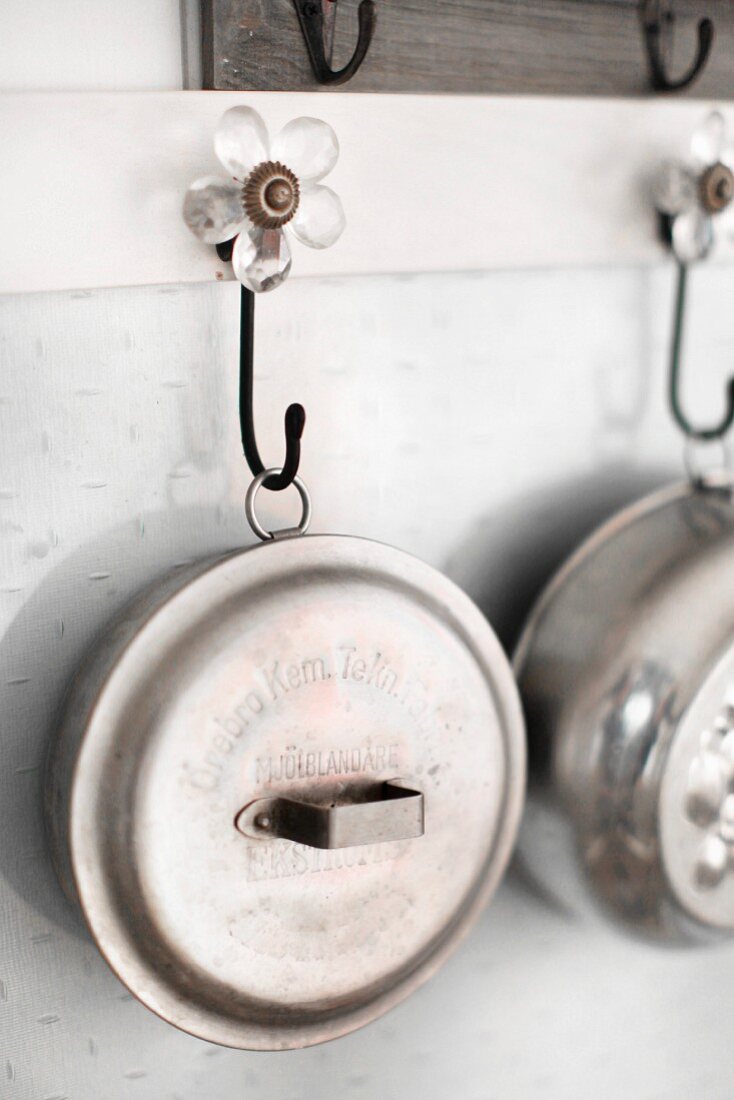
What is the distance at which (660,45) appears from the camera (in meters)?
0.46

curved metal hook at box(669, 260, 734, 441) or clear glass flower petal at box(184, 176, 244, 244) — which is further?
curved metal hook at box(669, 260, 734, 441)

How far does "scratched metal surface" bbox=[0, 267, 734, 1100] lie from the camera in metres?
0.37

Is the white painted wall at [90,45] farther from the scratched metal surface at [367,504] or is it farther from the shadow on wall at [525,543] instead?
the shadow on wall at [525,543]

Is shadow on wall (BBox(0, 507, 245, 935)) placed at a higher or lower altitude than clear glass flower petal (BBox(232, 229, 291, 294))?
lower

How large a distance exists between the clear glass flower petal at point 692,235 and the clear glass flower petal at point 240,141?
0.18 meters

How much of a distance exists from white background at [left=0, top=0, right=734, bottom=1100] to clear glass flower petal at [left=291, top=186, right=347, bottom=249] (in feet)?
0.12

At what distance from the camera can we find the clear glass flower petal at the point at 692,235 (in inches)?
18.3

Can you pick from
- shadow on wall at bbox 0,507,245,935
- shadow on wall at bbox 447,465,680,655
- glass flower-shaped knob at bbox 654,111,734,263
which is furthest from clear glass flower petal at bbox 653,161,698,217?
shadow on wall at bbox 0,507,245,935

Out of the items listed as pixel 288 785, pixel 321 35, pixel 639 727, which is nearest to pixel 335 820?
pixel 288 785

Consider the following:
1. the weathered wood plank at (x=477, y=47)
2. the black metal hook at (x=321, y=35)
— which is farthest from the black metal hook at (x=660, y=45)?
the black metal hook at (x=321, y=35)

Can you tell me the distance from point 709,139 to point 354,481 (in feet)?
0.63

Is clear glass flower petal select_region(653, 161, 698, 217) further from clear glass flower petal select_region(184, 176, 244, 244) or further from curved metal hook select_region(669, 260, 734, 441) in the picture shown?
clear glass flower petal select_region(184, 176, 244, 244)

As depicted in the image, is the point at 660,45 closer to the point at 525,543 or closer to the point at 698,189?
the point at 698,189

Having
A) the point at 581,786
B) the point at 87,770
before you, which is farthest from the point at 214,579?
the point at 581,786
